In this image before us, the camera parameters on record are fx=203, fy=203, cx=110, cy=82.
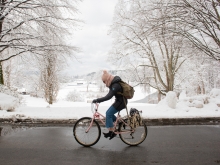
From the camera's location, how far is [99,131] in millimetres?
5082

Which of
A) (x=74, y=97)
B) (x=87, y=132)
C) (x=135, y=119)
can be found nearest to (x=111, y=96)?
(x=135, y=119)

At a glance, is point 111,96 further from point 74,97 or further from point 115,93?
point 74,97

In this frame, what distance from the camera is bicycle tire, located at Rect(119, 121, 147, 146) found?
199 inches

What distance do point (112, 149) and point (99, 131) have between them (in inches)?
22.9

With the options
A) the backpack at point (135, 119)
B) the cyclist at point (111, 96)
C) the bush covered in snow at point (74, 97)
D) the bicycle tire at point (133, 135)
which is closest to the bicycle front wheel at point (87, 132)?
the cyclist at point (111, 96)

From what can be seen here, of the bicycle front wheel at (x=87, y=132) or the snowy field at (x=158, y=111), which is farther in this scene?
the snowy field at (x=158, y=111)

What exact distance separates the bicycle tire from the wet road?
0.46 feet

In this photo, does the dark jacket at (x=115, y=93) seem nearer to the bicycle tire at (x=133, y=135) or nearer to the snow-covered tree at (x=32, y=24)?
the bicycle tire at (x=133, y=135)

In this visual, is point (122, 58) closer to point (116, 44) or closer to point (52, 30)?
point (116, 44)

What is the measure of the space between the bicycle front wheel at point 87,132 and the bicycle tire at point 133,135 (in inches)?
23.6

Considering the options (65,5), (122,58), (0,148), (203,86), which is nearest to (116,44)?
(122,58)

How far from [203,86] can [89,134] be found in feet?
118

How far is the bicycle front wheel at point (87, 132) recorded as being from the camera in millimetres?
5098

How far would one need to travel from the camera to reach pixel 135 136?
5.10 meters
